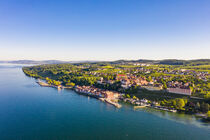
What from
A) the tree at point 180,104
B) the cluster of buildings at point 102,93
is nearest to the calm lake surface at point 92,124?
the tree at point 180,104

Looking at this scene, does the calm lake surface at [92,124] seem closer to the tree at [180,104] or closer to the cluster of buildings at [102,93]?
the tree at [180,104]

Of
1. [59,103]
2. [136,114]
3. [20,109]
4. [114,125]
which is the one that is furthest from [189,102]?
[20,109]

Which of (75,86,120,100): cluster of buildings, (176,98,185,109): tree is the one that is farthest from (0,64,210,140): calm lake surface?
(75,86,120,100): cluster of buildings

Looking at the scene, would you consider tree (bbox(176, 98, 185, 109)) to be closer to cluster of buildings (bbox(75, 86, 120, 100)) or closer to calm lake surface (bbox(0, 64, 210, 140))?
calm lake surface (bbox(0, 64, 210, 140))

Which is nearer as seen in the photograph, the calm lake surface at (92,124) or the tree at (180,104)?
the calm lake surface at (92,124)

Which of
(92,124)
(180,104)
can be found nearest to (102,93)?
(92,124)

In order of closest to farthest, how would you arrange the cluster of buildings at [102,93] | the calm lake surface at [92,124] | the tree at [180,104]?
the calm lake surface at [92,124]
the tree at [180,104]
the cluster of buildings at [102,93]

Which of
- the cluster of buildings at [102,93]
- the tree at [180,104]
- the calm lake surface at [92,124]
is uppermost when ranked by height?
the tree at [180,104]

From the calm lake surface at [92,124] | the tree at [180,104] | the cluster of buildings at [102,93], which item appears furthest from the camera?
the cluster of buildings at [102,93]

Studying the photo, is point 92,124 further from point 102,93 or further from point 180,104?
point 180,104
